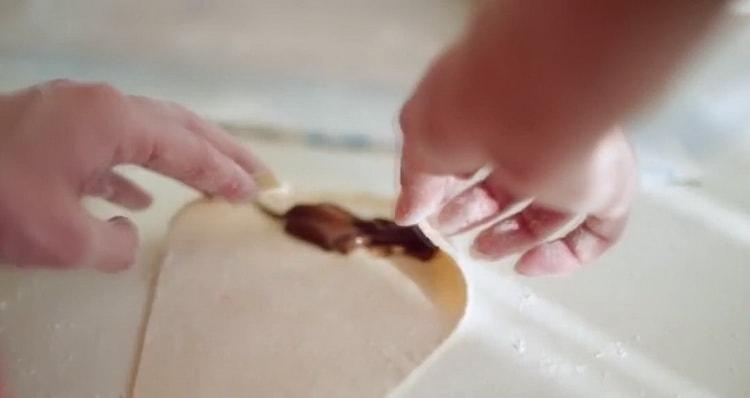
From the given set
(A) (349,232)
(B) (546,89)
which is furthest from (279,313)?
(B) (546,89)

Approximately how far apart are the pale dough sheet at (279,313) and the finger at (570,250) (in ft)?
0.12

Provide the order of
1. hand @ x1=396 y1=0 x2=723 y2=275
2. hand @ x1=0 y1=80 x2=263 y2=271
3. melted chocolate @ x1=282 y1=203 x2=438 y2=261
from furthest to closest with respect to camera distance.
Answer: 1. melted chocolate @ x1=282 y1=203 x2=438 y2=261
2. hand @ x1=0 y1=80 x2=263 y2=271
3. hand @ x1=396 y1=0 x2=723 y2=275

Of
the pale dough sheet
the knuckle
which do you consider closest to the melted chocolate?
the pale dough sheet

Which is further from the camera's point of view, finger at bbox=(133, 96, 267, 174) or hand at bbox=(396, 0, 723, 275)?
finger at bbox=(133, 96, 267, 174)

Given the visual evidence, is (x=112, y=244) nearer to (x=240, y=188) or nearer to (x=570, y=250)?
(x=240, y=188)

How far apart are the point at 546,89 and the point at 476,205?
18 centimetres

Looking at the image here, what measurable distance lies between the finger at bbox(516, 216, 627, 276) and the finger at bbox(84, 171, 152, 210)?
0.18 metres

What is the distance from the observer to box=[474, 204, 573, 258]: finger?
1.39 ft

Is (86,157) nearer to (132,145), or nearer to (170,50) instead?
(132,145)

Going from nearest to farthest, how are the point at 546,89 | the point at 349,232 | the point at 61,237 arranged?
the point at 546,89, the point at 61,237, the point at 349,232

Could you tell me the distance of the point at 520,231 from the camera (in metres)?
0.44

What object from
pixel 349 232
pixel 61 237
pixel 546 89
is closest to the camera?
pixel 546 89

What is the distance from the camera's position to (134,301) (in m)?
0.47

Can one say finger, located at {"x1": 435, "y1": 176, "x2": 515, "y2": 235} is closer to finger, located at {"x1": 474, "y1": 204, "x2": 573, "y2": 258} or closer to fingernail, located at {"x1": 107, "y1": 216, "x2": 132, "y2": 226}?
finger, located at {"x1": 474, "y1": 204, "x2": 573, "y2": 258}
